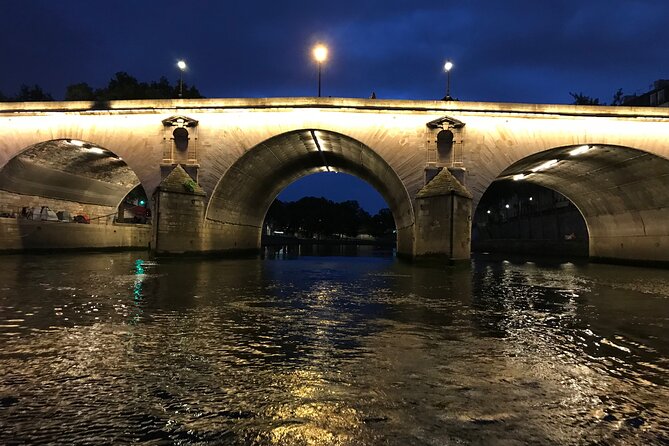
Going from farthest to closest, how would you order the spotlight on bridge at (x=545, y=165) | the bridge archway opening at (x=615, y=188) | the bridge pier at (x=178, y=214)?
the spotlight on bridge at (x=545, y=165) → the bridge archway opening at (x=615, y=188) → the bridge pier at (x=178, y=214)

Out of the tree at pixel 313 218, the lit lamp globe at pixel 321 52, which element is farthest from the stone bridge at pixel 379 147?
the tree at pixel 313 218

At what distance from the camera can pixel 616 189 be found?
1088 inches

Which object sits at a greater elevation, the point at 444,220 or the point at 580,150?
the point at 580,150

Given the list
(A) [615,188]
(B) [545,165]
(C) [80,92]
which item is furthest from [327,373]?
(C) [80,92]

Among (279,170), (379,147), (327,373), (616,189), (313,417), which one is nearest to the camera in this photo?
(313,417)

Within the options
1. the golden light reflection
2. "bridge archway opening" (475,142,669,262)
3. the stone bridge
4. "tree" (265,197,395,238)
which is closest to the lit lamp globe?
the stone bridge

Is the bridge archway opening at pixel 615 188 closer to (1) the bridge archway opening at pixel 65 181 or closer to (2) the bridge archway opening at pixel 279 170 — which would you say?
(2) the bridge archway opening at pixel 279 170

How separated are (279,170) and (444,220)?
47.1 feet

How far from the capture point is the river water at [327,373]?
10.1 feet

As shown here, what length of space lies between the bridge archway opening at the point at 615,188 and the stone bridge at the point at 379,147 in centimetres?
8

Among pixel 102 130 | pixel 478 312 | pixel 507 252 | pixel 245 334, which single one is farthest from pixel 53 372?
pixel 507 252

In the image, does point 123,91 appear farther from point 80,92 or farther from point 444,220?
point 444,220

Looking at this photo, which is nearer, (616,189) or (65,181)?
(616,189)

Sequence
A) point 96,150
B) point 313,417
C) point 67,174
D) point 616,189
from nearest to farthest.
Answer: point 313,417 < point 616,189 < point 96,150 < point 67,174
